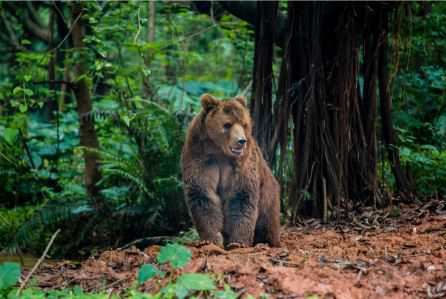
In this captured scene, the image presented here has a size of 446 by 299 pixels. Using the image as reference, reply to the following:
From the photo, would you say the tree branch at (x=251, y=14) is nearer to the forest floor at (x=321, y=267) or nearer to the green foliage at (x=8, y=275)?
the forest floor at (x=321, y=267)

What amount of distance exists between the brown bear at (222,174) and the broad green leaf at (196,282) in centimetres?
235

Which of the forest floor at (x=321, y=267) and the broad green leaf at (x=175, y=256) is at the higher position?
the broad green leaf at (x=175, y=256)

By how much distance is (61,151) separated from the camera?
12805 mm

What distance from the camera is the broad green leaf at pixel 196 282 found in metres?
4.28

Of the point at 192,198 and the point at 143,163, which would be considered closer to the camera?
the point at 192,198

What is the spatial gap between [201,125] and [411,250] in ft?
7.96

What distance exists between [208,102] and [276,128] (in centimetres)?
180

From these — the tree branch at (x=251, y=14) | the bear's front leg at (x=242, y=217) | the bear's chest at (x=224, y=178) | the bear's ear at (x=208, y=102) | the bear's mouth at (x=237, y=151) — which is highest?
the tree branch at (x=251, y=14)

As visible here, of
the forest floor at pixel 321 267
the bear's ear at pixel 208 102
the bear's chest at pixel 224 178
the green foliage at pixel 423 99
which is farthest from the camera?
the green foliage at pixel 423 99

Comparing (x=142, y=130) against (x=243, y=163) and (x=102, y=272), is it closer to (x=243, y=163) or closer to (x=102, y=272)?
(x=243, y=163)

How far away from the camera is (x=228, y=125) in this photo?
683 centimetres

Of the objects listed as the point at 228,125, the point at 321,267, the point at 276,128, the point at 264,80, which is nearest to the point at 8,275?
the point at 321,267

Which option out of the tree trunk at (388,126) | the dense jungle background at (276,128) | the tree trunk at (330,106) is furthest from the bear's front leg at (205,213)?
the tree trunk at (388,126)

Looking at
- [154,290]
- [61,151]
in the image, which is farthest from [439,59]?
[154,290]
